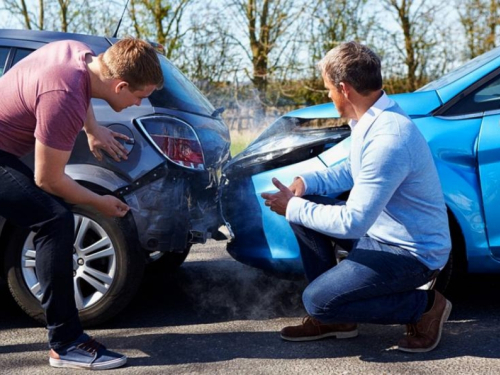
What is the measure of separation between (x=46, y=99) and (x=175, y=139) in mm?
978

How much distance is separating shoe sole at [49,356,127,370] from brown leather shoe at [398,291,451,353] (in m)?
1.24

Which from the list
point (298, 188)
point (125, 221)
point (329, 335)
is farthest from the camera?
point (125, 221)

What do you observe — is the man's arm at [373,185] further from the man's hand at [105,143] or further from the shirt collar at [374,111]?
the man's hand at [105,143]

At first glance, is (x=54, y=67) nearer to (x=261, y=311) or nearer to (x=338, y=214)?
(x=338, y=214)

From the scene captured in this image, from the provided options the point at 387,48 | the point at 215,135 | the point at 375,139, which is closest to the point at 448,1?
the point at 387,48

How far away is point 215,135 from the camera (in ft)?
13.2

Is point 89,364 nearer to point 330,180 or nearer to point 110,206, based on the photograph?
point 110,206

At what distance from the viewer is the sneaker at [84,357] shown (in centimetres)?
303

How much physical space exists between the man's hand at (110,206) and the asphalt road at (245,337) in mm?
666

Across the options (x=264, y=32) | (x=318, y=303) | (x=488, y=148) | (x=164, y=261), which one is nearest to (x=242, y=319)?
(x=318, y=303)

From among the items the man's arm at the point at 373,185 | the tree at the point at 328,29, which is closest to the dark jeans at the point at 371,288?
the man's arm at the point at 373,185

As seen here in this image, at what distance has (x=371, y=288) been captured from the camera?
300 centimetres

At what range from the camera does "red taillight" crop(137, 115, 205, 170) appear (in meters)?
3.54

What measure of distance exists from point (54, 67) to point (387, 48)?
1254 cm
